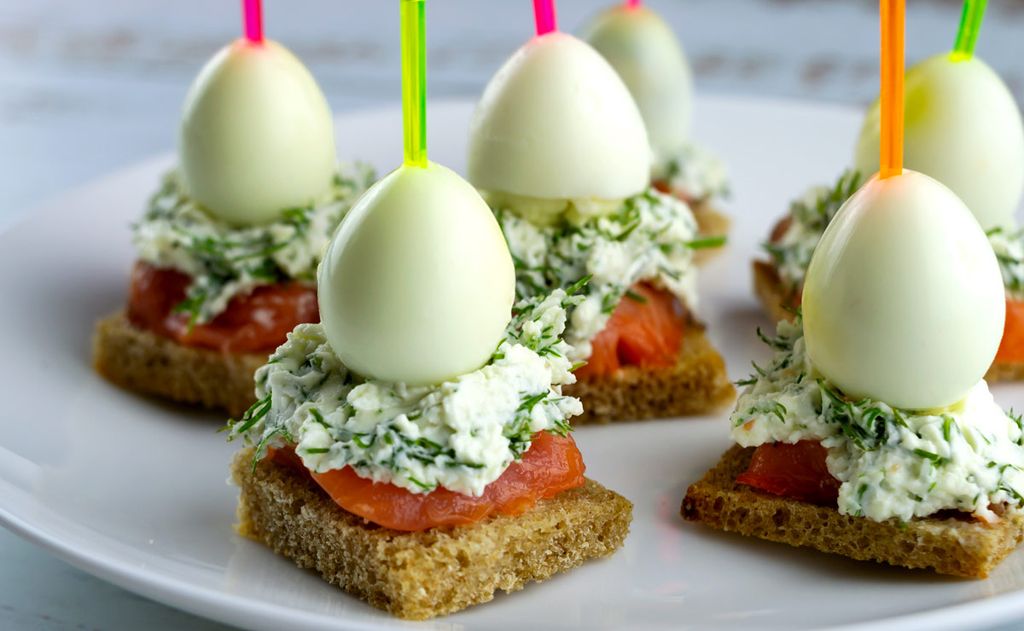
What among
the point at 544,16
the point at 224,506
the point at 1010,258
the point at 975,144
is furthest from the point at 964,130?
the point at 224,506

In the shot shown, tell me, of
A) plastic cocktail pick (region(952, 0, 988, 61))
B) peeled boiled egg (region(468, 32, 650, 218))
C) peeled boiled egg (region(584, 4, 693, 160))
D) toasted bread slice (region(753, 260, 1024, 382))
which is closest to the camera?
plastic cocktail pick (region(952, 0, 988, 61))

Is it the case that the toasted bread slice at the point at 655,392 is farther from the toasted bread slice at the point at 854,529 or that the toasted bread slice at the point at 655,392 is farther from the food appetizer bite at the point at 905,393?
Result: the food appetizer bite at the point at 905,393

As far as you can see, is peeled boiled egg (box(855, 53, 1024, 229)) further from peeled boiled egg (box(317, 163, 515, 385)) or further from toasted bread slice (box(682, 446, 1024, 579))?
peeled boiled egg (box(317, 163, 515, 385))

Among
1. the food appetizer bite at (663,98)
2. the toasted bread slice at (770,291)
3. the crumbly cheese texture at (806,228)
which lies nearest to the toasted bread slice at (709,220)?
the food appetizer bite at (663,98)

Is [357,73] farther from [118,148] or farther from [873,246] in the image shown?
[873,246]

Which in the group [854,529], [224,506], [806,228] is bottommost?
[224,506]

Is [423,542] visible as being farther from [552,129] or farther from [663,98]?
[663,98]

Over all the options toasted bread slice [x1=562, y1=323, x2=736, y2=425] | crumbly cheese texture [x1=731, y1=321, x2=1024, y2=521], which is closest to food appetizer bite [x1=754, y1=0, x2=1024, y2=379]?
toasted bread slice [x1=562, y1=323, x2=736, y2=425]
